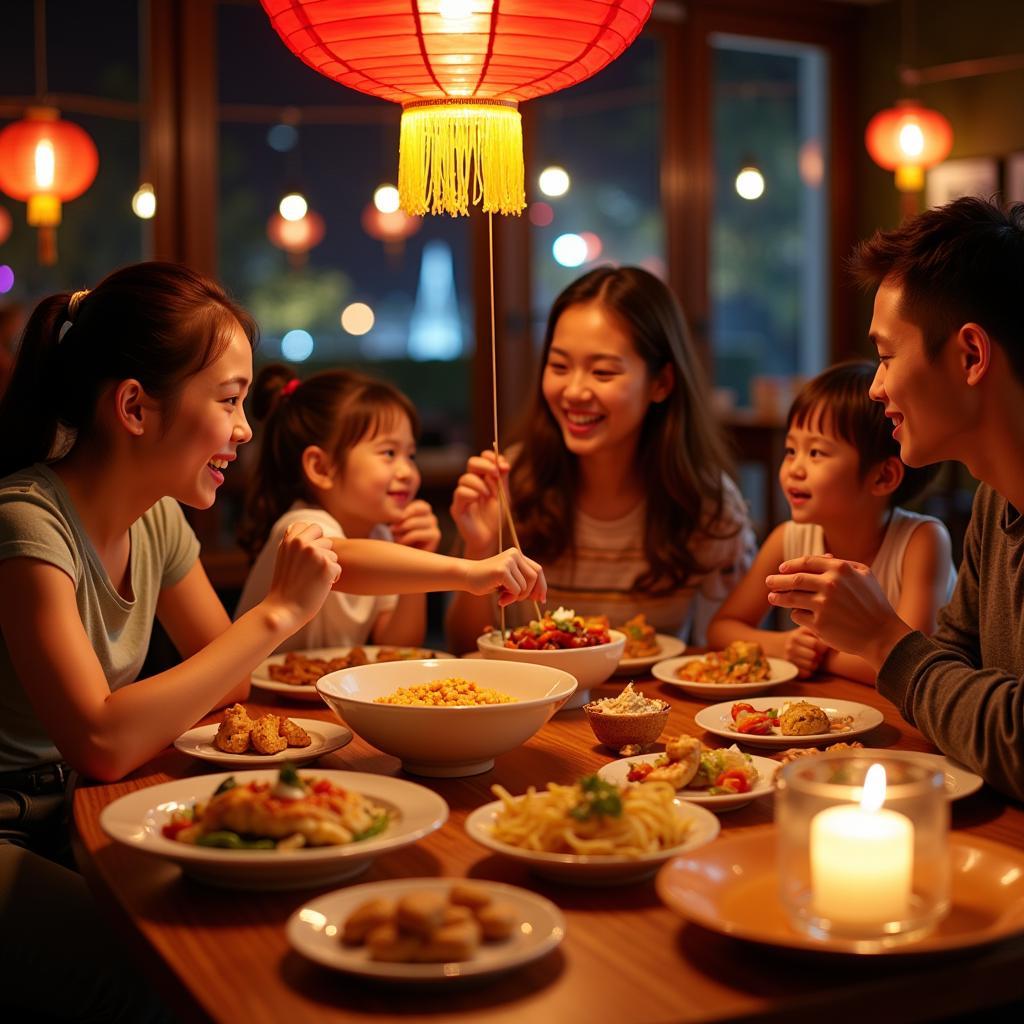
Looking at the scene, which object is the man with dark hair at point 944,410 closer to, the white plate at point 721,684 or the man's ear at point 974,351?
the man's ear at point 974,351

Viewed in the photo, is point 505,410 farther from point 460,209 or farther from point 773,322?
point 460,209

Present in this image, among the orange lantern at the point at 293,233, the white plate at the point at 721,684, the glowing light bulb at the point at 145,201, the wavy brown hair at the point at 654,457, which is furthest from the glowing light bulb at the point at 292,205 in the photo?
the white plate at the point at 721,684

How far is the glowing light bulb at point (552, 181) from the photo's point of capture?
5910mm

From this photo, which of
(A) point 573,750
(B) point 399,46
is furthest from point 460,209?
(A) point 573,750

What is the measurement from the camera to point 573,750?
5.53ft

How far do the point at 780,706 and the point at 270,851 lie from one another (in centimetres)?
89

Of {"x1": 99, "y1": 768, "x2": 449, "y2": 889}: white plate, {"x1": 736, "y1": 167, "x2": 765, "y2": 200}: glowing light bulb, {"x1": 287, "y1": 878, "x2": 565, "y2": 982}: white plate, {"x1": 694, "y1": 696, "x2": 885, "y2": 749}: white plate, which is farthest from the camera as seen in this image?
{"x1": 736, "y1": 167, "x2": 765, "y2": 200}: glowing light bulb

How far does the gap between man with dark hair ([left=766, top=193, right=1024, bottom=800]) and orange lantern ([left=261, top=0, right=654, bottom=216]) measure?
47 centimetres

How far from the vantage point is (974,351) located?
5.20 feet

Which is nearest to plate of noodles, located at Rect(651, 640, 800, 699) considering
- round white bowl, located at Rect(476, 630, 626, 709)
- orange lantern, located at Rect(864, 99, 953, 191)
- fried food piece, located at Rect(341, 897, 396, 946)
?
round white bowl, located at Rect(476, 630, 626, 709)

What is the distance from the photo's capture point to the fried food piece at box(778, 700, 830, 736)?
167 centimetres

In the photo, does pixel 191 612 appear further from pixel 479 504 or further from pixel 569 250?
pixel 569 250

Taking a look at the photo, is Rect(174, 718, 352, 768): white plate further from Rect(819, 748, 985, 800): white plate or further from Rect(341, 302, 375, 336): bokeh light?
Rect(341, 302, 375, 336): bokeh light

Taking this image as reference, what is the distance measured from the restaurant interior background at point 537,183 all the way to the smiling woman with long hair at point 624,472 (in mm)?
2357
